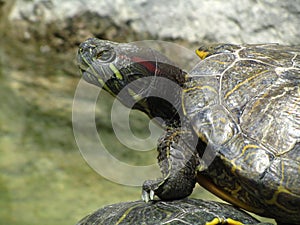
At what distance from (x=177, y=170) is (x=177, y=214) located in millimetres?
179

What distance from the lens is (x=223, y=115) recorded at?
193 centimetres

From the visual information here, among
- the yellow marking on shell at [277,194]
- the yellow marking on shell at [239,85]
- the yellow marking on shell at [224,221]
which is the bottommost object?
the yellow marking on shell at [224,221]

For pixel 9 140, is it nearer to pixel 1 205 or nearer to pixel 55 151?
pixel 55 151

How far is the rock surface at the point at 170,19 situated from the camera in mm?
4184

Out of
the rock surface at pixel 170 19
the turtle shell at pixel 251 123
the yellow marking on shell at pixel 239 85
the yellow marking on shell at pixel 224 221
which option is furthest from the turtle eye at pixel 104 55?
the rock surface at pixel 170 19

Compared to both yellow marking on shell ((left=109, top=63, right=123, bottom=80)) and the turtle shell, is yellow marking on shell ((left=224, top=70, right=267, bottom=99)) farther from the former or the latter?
yellow marking on shell ((left=109, top=63, right=123, bottom=80))

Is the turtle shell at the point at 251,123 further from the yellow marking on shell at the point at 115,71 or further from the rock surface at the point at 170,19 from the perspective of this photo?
the rock surface at the point at 170,19

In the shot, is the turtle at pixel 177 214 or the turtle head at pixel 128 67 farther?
the turtle head at pixel 128 67

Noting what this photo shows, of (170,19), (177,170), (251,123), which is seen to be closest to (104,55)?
(177,170)

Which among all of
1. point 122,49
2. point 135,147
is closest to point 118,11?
point 135,147

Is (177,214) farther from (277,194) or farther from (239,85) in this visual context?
(239,85)

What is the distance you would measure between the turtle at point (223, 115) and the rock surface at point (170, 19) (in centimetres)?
208

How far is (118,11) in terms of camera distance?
4.88 metres

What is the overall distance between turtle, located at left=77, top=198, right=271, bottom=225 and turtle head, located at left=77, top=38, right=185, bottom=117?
0.49 meters
